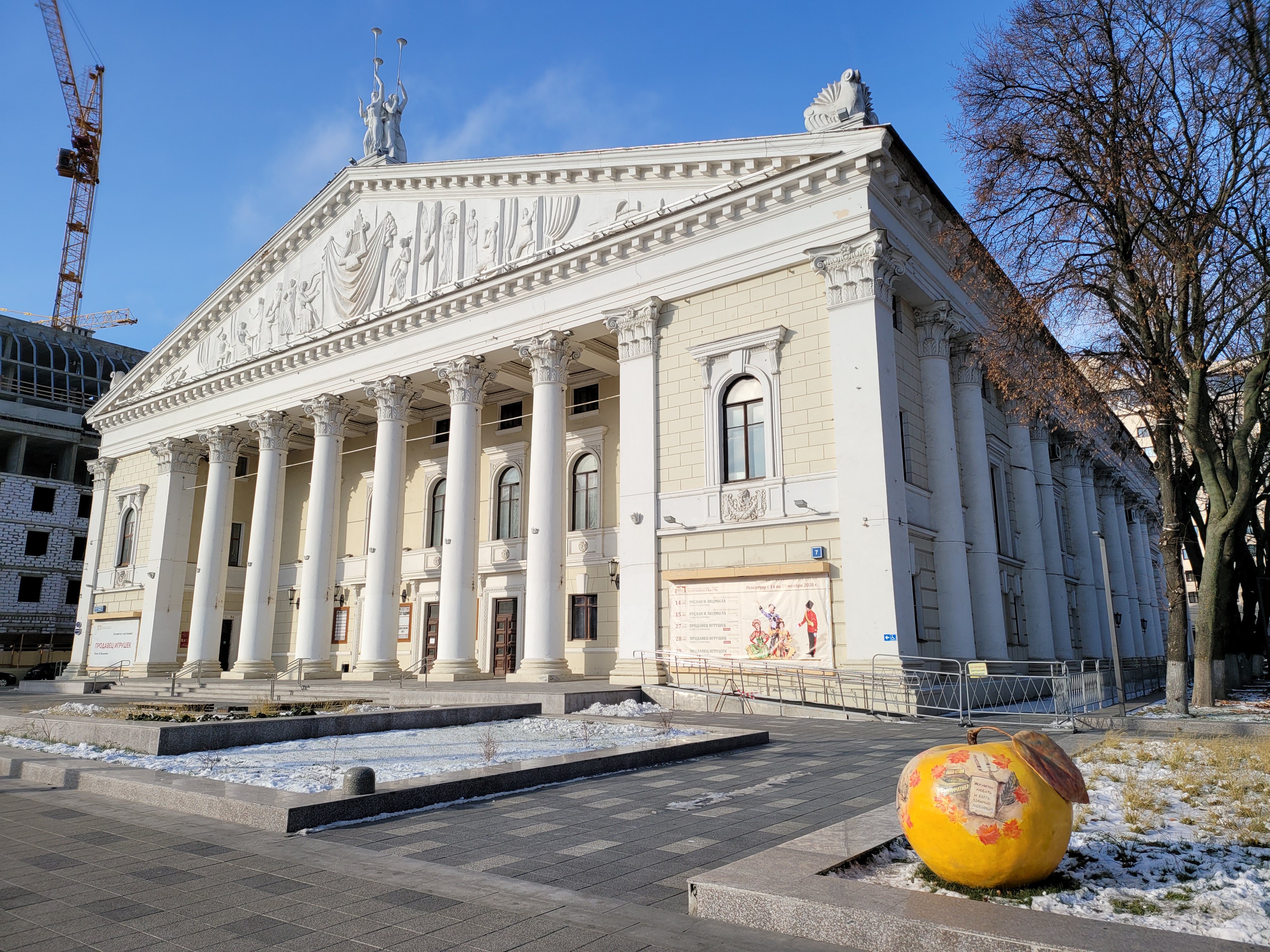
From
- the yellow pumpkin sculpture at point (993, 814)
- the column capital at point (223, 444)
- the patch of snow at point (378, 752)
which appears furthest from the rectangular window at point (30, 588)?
the yellow pumpkin sculpture at point (993, 814)

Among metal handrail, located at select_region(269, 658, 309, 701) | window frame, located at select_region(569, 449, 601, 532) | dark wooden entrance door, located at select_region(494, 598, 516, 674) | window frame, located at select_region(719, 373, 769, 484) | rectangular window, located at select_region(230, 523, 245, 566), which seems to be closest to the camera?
window frame, located at select_region(719, 373, 769, 484)

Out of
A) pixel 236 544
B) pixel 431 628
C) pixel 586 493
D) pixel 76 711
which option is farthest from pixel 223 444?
pixel 76 711

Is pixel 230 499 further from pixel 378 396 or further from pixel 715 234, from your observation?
pixel 715 234

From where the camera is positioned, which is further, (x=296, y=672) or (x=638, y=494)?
(x=296, y=672)

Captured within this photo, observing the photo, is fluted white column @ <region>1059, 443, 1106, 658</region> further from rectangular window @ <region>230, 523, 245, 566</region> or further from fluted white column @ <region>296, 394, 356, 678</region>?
rectangular window @ <region>230, 523, 245, 566</region>

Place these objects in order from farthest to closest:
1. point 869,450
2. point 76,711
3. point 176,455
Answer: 1. point 176,455
2. point 869,450
3. point 76,711

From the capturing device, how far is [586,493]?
2902 cm

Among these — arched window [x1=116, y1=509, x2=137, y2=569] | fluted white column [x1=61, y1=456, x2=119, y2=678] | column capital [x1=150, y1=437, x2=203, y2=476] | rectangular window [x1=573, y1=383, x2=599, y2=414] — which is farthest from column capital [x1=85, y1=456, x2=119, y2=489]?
rectangular window [x1=573, y1=383, x2=599, y2=414]

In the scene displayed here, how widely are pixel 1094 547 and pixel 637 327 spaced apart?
83.9ft

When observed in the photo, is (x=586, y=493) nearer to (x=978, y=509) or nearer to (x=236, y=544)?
(x=978, y=509)

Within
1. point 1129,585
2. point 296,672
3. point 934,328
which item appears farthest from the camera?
point 1129,585

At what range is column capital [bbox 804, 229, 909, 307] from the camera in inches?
762

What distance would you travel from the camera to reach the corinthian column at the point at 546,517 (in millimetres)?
23141

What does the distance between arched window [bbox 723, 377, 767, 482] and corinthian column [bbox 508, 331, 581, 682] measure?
17.7 feet
